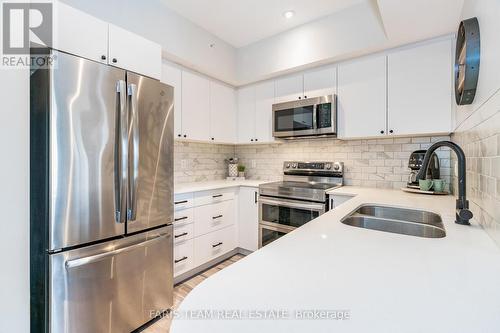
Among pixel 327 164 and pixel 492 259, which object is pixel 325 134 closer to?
pixel 327 164

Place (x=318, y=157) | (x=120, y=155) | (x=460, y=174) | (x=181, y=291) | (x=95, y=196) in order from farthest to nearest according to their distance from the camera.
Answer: (x=318, y=157) → (x=181, y=291) → (x=120, y=155) → (x=95, y=196) → (x=460, y=174)

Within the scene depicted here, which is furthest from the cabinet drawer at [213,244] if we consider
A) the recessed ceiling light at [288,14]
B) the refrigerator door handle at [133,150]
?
the recessed ceiling light at [288,14]

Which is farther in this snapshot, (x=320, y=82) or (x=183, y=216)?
(x=320, y=82)

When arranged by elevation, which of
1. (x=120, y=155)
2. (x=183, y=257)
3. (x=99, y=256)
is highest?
(x=120, y=155)

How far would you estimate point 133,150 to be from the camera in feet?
5.13

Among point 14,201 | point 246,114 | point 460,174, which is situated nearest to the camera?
point 460,174

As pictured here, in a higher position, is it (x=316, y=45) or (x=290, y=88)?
(x=316, y=45)

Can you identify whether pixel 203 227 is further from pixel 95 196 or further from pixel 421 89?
pixel 421 89

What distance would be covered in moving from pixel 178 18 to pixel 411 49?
222 cm

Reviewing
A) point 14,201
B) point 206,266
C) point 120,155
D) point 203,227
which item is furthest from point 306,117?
point 14,201

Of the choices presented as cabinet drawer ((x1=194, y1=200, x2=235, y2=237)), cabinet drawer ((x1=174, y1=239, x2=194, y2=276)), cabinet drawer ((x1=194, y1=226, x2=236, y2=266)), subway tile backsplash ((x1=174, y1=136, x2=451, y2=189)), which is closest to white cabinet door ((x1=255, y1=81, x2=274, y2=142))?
subway tile backsplash ((x1=174, y1=136, x2=451, y2=189))

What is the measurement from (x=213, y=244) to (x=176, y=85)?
177 centimetres

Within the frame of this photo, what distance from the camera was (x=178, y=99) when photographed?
248 cm

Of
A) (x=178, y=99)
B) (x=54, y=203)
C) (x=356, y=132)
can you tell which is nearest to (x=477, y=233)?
(x=356, y=132)
